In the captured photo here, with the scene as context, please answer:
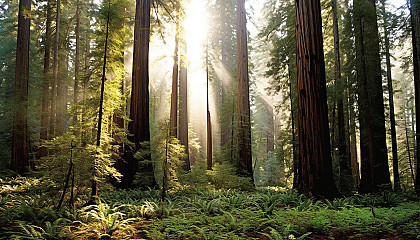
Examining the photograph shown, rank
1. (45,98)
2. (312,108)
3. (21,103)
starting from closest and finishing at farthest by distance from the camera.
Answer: (312,108), (21,103), (45,98)

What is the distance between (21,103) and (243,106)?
10.4 meters

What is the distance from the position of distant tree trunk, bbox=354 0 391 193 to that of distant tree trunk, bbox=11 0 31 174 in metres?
14.0

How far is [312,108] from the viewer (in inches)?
217

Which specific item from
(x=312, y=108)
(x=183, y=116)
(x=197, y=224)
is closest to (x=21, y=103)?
(x=183, y=116)

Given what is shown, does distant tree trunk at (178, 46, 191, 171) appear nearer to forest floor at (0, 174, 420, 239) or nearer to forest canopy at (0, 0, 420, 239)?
forest canopy at (0, 0, 420, 239)

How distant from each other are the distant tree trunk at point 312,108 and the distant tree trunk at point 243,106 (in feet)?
14.6

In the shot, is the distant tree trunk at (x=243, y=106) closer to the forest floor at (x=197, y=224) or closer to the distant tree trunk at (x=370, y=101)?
the distant tree trunk at (x=370, y=101)

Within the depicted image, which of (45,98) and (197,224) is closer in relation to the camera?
(197,224)

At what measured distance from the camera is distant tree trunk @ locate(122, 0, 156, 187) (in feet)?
24.5

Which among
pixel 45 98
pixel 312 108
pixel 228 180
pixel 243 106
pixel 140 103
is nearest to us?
pixel 312 108

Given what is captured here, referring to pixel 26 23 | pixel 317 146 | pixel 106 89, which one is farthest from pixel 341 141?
pixel 26 23

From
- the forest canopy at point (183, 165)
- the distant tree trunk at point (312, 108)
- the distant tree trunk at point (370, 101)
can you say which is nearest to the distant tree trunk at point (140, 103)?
the forest canopy at point (183, 165)

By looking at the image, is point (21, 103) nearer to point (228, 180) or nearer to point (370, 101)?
point (228, 180)

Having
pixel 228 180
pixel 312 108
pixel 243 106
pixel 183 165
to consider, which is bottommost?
pixel 228 180
